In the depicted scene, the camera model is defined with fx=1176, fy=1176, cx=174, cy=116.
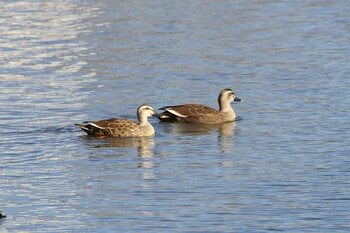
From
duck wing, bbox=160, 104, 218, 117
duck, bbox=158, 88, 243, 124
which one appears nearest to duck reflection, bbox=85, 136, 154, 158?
duck, bbox=158, 88, 243, 124

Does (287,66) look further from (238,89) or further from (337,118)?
(337,118)

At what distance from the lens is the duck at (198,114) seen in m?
23.3

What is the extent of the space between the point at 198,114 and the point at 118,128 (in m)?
2.28

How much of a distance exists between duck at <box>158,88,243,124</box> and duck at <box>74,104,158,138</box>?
1.14 m

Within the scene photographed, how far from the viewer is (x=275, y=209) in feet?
50.0

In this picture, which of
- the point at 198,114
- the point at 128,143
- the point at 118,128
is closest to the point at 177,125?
the point at 198,114

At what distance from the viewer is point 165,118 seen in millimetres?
23375

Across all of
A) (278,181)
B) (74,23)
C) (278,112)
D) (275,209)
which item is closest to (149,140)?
(278,112)

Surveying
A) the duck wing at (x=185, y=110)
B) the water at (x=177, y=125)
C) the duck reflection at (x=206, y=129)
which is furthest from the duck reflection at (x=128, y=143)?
the duck wing at (x=185, y=110)

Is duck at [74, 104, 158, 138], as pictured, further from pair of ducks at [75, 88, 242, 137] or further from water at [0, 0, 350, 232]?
water at [0, 0, 350, 232]

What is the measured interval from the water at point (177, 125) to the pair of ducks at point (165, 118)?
0.26 metres

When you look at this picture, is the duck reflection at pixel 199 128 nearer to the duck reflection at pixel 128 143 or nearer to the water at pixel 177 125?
the water at pixel 177 125

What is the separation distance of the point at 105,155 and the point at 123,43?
1486 cm

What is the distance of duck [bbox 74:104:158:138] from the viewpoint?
70.8ft
